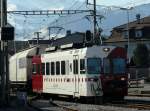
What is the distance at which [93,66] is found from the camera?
28938 millimetres

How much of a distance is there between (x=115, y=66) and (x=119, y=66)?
0.92 ft

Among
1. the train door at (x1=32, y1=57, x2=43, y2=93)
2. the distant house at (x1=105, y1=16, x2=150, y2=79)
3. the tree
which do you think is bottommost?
the train door at (x1=32, y1=57, x2=43, y2=93)

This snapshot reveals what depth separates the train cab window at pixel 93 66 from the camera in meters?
28.8

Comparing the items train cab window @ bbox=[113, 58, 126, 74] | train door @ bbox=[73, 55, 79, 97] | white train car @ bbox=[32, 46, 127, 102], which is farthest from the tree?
train cab window @ bbox=[113, 58, 126, 74]

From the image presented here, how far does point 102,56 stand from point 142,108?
15.9 feet

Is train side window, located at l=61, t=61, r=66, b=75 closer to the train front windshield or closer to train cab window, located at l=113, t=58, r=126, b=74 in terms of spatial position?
the train front windshield

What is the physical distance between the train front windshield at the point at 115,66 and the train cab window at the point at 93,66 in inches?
14.9

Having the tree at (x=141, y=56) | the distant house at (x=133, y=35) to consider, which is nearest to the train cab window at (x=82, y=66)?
the tree at (x=141, y=56)

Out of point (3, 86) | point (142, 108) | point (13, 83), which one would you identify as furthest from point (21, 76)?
point (142, 108)

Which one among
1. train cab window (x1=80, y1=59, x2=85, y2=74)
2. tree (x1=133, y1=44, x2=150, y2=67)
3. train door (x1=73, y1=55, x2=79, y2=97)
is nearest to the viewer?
train cab window (x1=80, y1=59, x2=85, y2=74)

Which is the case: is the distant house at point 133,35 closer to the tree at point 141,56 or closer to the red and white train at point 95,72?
the tree at point 141,56

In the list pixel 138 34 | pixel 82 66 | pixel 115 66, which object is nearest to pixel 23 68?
pixel 82 66

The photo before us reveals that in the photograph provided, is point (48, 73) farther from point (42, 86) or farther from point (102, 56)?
point (102, 56)

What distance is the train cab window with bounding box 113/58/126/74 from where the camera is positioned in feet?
95.8
